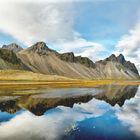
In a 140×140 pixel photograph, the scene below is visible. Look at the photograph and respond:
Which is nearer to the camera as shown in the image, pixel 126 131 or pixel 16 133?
pixel 16 133

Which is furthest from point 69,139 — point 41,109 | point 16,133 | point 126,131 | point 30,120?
point 41,109

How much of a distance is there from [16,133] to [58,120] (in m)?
8.10

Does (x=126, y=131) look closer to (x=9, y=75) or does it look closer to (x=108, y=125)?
(x=108, y=125)

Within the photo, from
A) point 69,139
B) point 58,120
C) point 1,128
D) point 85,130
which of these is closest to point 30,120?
point 58,120

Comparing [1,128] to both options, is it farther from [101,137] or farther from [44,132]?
[101,137]

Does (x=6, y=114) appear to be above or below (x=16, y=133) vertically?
above

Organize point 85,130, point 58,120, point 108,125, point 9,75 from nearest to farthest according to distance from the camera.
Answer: point 85,130, point 108,125, point 58,120, point 9,75

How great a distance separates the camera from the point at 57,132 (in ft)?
80.4

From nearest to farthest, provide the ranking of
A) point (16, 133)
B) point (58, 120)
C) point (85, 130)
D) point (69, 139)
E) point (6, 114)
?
point (69, 139) → point (16, 133) → point (85, 130) → point (58, 120) → point (6, 114)

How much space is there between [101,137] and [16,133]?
6904 millimetres

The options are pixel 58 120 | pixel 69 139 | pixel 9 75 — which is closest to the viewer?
pixel 69 139

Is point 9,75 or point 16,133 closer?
point 16,133

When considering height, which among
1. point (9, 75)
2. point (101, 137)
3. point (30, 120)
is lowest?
point (101, 137)

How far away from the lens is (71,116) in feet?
114
